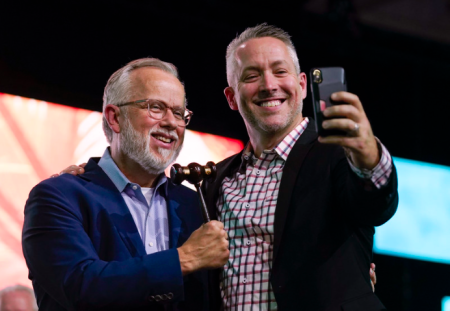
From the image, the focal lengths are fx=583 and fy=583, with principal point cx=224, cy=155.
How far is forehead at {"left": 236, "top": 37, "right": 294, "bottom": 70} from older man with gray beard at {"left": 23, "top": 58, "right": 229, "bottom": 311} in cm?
35

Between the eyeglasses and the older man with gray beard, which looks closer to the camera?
the older man with gray beard

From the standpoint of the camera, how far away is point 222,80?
582cm

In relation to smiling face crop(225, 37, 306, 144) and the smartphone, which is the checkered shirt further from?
the smartphone

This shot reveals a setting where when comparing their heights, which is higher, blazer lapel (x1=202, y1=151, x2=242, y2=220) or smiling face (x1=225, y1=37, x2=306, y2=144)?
smiling face (x1=225, y1=37, x2=306, y2=144)

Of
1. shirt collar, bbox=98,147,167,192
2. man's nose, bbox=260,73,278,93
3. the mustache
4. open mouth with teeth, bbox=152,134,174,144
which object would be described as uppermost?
man's nose, bbox=260,73,278,93

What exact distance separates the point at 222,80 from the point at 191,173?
3.46m

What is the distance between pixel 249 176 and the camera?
8.70 ft

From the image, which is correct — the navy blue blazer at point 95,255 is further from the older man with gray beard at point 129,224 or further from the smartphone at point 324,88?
the smartphone at point 324,88

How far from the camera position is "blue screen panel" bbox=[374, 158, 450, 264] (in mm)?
6379

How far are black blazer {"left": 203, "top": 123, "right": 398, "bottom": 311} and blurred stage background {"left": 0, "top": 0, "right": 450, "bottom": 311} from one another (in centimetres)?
253

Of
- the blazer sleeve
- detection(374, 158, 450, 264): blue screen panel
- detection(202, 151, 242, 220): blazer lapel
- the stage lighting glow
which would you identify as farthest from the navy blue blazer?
detection(374, 158, 450, 264): blue screen panel

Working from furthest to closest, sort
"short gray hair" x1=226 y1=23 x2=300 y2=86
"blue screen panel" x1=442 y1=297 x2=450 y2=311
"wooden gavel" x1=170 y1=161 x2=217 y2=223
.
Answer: "blue screen panel" x1=442 y1=297 x2=450 y2=311
"short gray hair" x1=226 y1=23 x2=300 y2=86
"wooden gavel" x1=170 y1=161 x2=217 y2=223

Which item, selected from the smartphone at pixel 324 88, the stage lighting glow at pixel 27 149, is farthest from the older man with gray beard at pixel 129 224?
the stage lighting glow at pixel 27 149

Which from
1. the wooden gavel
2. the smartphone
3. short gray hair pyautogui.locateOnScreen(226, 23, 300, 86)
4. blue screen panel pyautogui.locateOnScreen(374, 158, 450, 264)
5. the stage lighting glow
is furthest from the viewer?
blue screen panel pyautogui.locateOnScreen(374, 158, 450, 264)
